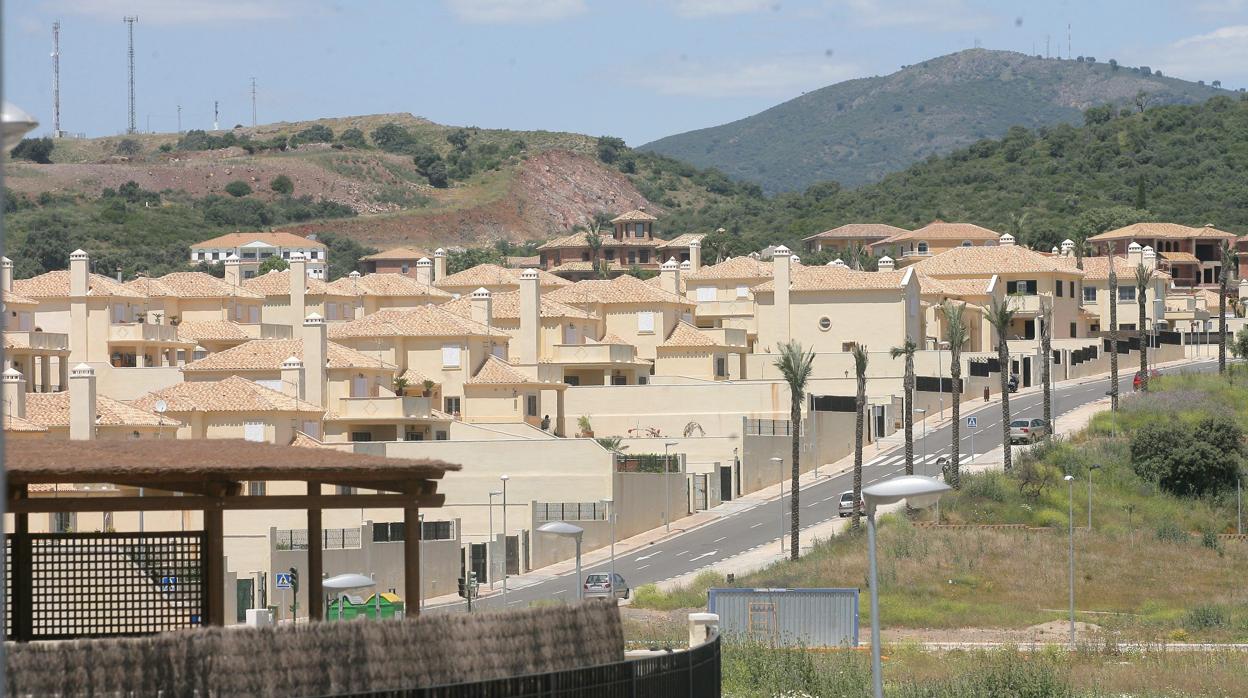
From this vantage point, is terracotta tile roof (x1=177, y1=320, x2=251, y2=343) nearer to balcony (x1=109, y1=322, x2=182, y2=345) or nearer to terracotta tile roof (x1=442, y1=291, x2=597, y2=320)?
balcony (x1=109, y1=322, x2=182, y2=345)

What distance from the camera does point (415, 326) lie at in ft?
302

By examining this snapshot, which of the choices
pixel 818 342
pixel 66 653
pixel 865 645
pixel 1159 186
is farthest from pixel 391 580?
pixel 1159 186

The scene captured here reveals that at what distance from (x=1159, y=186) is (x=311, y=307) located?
102821 millimetres

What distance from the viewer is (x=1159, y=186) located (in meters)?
192

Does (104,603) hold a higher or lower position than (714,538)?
higher

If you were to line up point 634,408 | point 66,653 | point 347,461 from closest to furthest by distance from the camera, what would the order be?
point 66,653
point 347,461
point 634,408

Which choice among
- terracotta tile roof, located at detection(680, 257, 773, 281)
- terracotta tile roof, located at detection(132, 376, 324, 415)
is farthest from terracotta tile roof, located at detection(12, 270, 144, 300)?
terracotta tile roof, located at detection(680, 257, 773, 281)

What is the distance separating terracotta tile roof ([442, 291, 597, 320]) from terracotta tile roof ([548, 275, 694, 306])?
1.84 m

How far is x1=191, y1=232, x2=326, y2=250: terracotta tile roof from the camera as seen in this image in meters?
187

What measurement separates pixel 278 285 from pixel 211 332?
17.1 m

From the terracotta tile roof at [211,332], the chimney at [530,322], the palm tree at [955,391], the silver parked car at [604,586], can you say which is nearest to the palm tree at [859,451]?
the palm tree at [955,391]

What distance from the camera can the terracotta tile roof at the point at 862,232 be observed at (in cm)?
17300

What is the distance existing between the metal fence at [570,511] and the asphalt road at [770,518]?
96.0 inches

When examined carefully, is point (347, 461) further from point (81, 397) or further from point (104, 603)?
point (81, 397)
